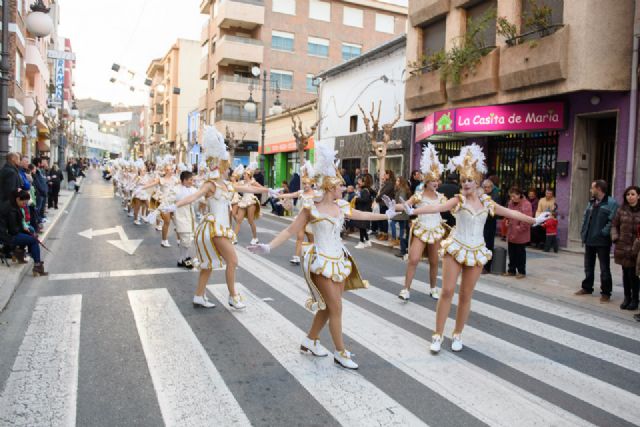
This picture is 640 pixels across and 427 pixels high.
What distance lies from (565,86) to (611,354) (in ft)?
32.1

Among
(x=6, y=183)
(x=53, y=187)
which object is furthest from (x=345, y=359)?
(x=53, y=187)

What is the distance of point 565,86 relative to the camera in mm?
14133

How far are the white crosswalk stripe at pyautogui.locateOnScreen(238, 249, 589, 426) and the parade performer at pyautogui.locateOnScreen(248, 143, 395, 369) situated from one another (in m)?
0.65

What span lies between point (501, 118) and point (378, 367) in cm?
1276

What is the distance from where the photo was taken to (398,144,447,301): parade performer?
8.34 m

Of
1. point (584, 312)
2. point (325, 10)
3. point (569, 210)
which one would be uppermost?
point (325, 10)

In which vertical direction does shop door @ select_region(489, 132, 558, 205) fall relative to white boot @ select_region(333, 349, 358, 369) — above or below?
above

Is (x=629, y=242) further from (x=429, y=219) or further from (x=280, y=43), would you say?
(x=280, y=43)

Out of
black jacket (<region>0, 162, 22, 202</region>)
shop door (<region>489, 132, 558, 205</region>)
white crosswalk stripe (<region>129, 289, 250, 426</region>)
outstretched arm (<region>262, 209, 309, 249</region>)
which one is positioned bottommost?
white crosswalk stripe (<region>129, 289, 250, 426</region>)

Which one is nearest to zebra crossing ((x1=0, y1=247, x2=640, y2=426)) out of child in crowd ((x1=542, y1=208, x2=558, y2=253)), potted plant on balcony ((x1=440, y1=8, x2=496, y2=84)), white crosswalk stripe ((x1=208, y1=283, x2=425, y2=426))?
white crosswalk stripe ((x1=208, y1=283, x2=425, y2=426))

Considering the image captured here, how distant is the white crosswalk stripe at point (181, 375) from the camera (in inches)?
165

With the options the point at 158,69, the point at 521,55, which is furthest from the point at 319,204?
the point at 158,69

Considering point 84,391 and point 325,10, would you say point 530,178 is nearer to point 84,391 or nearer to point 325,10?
point 84,391

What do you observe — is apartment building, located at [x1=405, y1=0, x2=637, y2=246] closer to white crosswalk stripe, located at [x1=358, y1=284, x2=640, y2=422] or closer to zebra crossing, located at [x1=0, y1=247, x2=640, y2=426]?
zebra crossing, located at [x1=0, y1=247, x2=640, y2=426]
